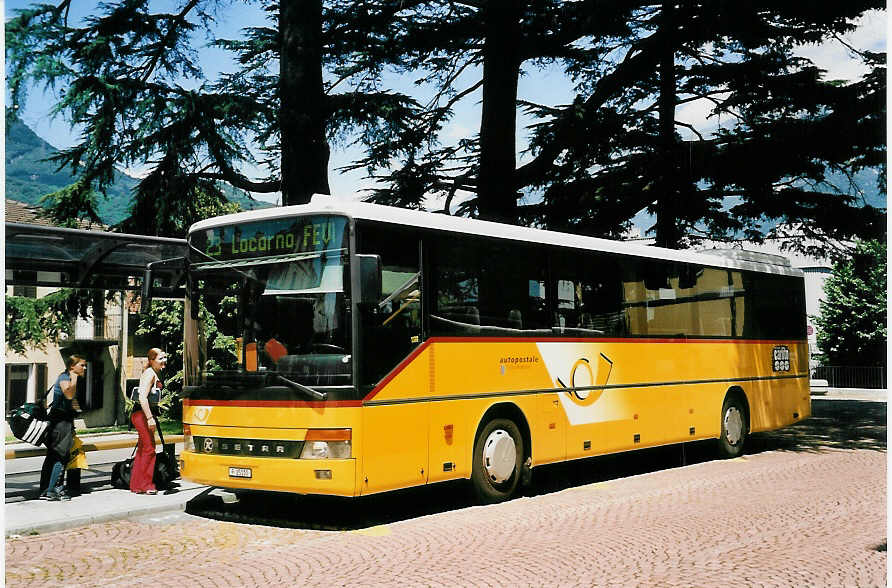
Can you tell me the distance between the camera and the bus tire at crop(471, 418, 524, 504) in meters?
11.2

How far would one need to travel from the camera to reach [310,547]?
28.9 feet

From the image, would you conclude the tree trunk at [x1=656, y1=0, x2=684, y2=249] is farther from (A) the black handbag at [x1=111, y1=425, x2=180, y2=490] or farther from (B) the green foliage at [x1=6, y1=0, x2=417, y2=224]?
(A) the black handbag at [x1=111, y1=425, x2=180, y2=490]

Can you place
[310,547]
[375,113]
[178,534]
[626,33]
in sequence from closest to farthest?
[310,547] → [178,534] → [375,113] → [626,33]

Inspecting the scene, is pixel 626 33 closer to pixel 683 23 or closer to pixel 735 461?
pixel 683 23

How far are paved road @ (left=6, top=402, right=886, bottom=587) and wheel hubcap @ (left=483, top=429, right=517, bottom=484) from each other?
40 cm

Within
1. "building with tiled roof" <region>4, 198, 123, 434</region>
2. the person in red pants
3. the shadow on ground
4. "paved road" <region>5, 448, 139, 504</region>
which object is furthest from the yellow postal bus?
"building with tiled roof" <region>4, 198, 123, 434</region>

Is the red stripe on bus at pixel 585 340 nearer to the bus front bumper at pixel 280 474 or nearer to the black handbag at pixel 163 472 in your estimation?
the bus front bumper at pixel 280 474

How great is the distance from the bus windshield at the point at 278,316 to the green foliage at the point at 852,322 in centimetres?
3905

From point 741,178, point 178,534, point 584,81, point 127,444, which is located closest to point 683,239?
point 741,178

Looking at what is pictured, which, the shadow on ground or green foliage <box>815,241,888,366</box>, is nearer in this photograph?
the shadow on ground

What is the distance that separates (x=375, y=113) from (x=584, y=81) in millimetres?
6892

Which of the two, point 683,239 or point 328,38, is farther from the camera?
point 683,239

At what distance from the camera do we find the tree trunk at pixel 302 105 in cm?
1628

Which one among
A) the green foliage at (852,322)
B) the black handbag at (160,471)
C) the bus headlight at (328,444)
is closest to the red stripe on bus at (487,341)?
the bus headlight at (328,444)
